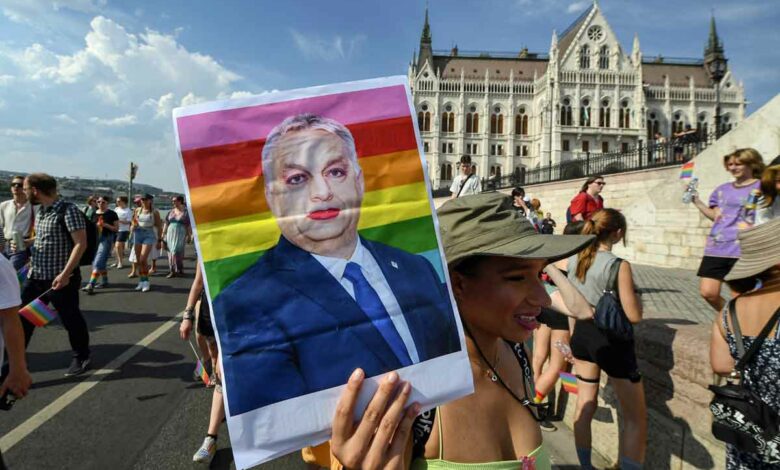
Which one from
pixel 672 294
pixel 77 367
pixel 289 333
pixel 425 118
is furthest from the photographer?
pixel 425 118

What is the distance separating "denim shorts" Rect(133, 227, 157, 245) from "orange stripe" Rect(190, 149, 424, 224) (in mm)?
10566

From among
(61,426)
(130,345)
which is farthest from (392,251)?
(130,345)

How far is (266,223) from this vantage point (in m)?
0.90

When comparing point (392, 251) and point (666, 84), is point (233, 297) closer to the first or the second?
point (392, 251)

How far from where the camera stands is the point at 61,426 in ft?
11.5

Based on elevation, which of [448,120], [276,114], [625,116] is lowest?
[276,114]

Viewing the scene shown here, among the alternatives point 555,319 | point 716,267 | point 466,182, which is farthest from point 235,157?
point 466,182

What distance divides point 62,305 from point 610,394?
558 cm

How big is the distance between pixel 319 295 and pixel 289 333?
0.33ft

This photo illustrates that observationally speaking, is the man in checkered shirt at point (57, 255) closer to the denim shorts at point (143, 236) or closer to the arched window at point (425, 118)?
the denim shorts at point (143, 236)

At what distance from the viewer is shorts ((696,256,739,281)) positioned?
168 inches

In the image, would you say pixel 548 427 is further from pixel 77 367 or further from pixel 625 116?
pixel 625 116

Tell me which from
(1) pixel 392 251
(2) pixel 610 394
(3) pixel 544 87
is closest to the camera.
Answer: (1) pixel 392 251

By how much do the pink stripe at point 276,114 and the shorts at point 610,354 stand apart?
2.54 metres
